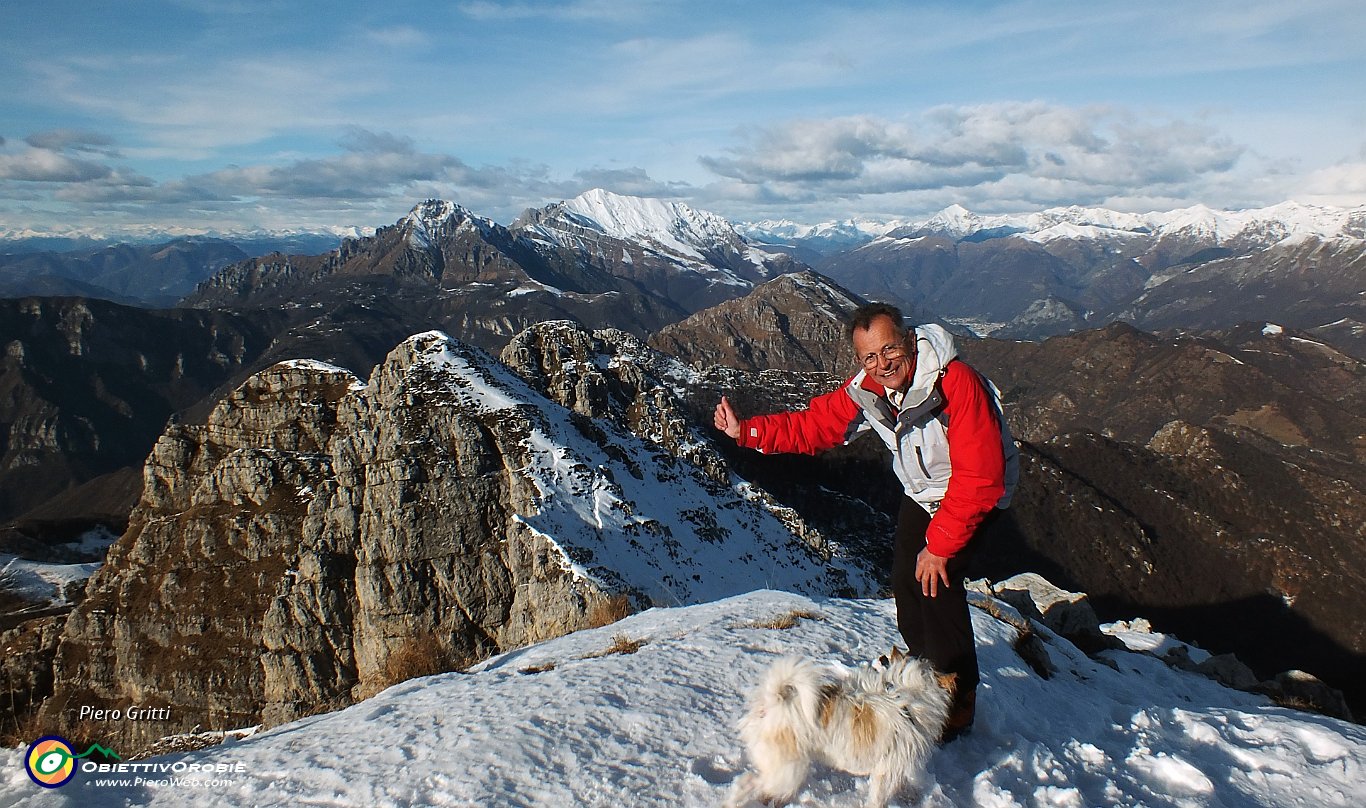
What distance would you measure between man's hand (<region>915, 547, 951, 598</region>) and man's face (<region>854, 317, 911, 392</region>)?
5.90 feet

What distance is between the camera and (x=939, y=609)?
7.17 metres

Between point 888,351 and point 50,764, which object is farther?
point 888,351

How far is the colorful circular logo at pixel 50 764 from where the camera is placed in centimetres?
588

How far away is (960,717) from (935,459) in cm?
270

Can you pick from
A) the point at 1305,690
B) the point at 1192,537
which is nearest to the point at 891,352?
the point at 1305,690

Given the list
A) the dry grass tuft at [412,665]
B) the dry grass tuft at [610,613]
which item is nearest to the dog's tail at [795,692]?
the dry grass tuft at [412,665]

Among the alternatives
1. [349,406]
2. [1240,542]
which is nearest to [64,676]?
[349,406]

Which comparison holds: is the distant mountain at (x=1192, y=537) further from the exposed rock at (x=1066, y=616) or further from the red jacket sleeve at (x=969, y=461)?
the red jacket sleeve at (x=969, y=461)

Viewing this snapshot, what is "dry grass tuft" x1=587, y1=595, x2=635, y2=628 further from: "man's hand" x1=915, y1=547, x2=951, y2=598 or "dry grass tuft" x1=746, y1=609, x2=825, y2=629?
"man's hand" x1=915, y1=547, x2=951, y2=598

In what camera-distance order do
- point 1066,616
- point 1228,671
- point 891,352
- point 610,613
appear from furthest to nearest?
point 1066,616 → point 1228,671 → point 610,613 → point 891,352

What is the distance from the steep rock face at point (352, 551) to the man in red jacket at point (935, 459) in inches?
1549

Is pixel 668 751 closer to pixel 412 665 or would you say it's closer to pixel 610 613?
pixel 412 665

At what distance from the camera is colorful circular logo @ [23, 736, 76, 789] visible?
5875 millimetres

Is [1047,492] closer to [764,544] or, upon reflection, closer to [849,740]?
[764,544]
